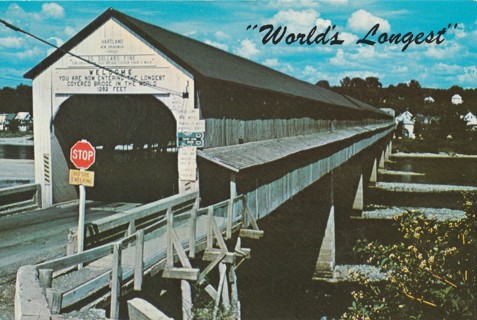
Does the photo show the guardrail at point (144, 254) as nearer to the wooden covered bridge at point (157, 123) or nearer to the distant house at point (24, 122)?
the wooden covered bridge at point (157, 123)

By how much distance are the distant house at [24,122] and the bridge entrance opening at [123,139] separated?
226ft

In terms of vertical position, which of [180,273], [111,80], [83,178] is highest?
[111,80]

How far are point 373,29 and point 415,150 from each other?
92147mm

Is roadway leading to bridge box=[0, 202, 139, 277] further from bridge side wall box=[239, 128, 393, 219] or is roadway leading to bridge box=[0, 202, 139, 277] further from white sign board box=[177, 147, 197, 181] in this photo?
bridge side wall box=[239, 128, 393, 219]

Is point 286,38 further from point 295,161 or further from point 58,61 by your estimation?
point 295,161

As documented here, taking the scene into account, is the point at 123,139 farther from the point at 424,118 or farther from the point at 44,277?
the point at 424,118

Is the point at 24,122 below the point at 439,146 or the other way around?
the other way around

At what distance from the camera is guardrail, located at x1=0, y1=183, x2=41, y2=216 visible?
1312 centimetres

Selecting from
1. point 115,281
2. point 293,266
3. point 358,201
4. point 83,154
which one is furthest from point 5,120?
point 115,281

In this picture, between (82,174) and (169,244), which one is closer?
(82,174)

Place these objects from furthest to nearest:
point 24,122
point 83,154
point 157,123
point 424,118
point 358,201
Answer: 1. point 424,118
2. point 24,122
3. point 358,201
4. point 157,123
5. point 83,154

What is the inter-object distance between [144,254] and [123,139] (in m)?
10.5

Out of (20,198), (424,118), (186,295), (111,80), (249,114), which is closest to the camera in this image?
(186,295)

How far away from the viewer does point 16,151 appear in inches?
2576
